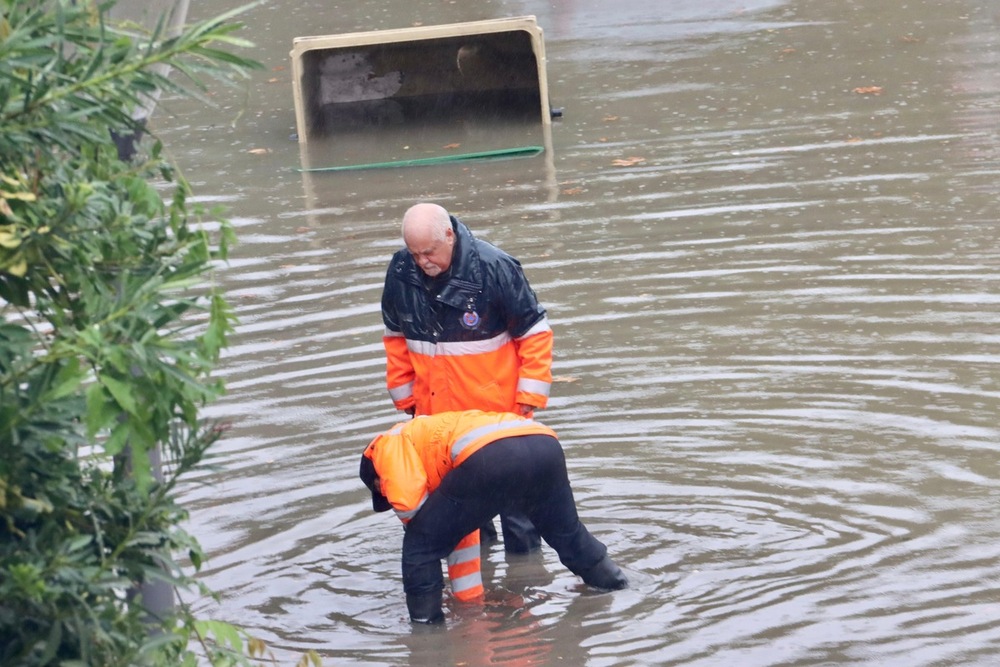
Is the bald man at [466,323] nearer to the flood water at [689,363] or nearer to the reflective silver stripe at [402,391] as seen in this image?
the reflective silver stripe at [402,391]

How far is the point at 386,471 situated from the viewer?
560 cm

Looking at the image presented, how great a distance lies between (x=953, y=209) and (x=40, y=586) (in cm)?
904

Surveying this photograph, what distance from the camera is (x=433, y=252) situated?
19.5 ft

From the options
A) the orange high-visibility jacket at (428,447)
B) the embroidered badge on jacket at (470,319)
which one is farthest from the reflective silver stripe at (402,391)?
the orange high-visibility jacket at (428,447)

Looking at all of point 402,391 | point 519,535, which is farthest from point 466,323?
point 519,535

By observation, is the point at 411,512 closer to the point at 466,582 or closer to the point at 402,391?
the point at 466,582

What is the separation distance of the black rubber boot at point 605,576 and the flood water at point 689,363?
0.19ft

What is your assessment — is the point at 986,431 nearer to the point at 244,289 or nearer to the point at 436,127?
the point at 244,289

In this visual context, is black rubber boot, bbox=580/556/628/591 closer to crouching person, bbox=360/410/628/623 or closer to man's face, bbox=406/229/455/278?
crouching person, bbox=360/410/628/623

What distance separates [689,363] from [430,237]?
297 centimetres

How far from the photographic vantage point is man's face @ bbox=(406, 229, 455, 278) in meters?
5.91

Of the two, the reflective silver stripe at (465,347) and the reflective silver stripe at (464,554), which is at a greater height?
the reflective silver stripe at (465,347)

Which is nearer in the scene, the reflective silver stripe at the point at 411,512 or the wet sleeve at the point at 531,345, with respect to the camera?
the reflective silver stripe at the point at 411,512

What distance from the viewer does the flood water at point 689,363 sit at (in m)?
5.84
